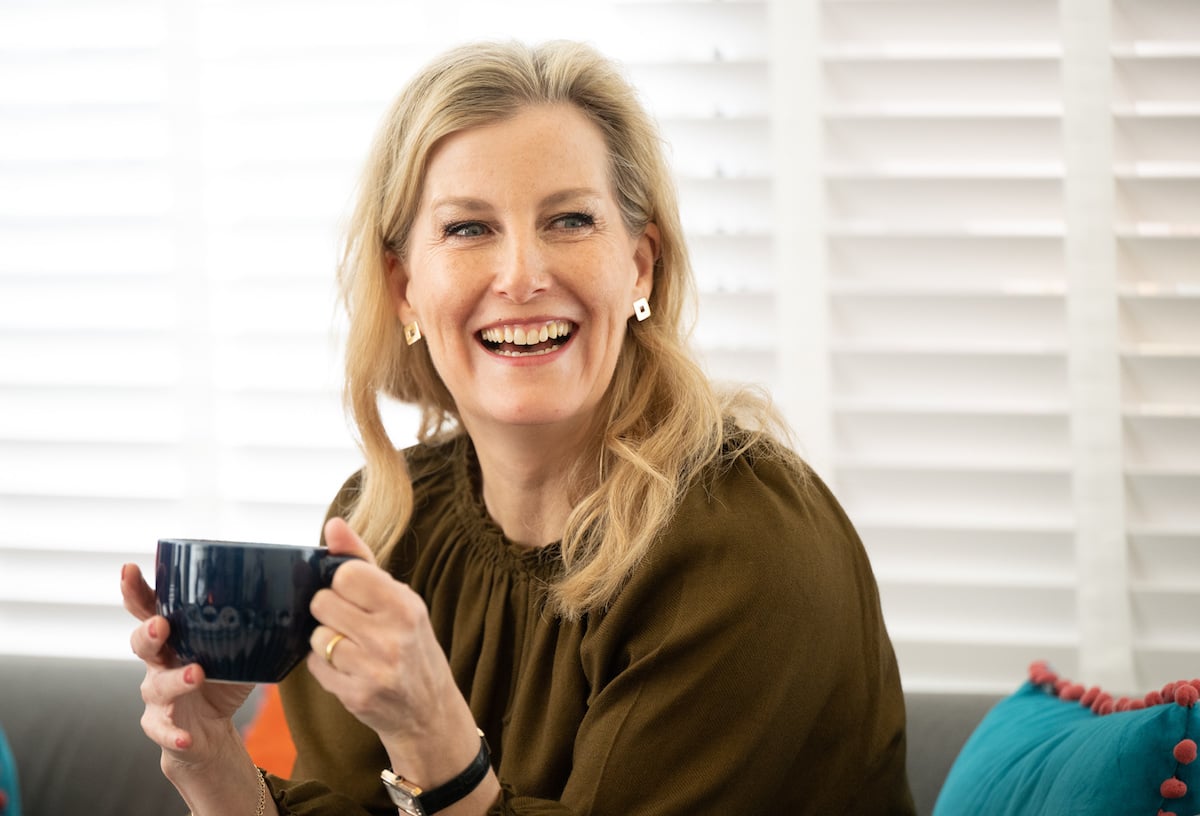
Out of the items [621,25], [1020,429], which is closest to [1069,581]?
[1020,429]

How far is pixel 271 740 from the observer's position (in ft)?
5.90

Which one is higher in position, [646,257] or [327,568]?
[646,257]

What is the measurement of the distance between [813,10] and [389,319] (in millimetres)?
910

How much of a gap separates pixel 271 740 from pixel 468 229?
87cm

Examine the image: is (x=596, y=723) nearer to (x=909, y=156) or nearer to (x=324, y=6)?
A: (x=909, y=156)

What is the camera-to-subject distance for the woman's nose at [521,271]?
134 cm

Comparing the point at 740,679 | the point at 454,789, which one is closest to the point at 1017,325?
the point at 740,679

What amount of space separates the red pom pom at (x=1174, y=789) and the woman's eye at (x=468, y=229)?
0.88 metres

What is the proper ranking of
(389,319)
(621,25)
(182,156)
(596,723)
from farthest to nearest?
(182,156) < (621,25) < (389,319) < (596,723)

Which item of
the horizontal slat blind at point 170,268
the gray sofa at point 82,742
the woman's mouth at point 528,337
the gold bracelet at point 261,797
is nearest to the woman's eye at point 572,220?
the woman's mouth at point 528,337

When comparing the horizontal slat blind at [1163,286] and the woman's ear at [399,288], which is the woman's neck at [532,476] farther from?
the horizontal slat blind at [1163,286]

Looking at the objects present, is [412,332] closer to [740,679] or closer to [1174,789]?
[740,679]

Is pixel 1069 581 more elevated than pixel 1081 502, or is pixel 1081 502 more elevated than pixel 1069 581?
pixel 1081 502

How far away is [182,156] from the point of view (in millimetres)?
2213
